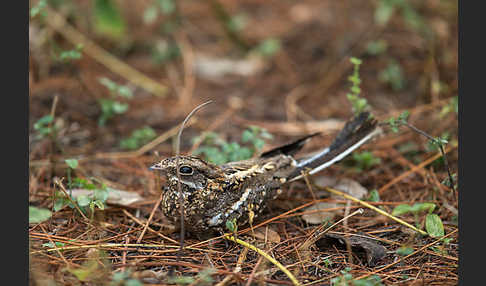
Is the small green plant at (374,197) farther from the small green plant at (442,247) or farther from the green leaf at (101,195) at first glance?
the green leaf at (101,195)

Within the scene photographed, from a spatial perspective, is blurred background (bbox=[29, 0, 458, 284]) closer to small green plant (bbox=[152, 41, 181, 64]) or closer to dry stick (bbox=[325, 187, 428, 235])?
small green plant (bbox=[152, 41, 181, 64])

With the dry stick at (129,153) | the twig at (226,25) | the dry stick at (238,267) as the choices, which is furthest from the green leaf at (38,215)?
the twig at (226,25)

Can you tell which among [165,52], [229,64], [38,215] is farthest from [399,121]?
[165,52]

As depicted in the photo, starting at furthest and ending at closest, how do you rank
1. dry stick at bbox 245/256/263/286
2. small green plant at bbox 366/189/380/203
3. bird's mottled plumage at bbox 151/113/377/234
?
small green plant at bbox 366/189/380/203 < bird's mottled plumage at bbox 151/113/377/234 < dry stick at bbox 245/256/263/286

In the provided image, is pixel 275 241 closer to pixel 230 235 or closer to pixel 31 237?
pixel 230 235

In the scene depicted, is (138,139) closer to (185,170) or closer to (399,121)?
(185,170)

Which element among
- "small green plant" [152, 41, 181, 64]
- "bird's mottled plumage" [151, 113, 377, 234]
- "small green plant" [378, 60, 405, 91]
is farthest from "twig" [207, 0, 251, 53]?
"bird's mottled plumage" [151, 113, 377, 234]
